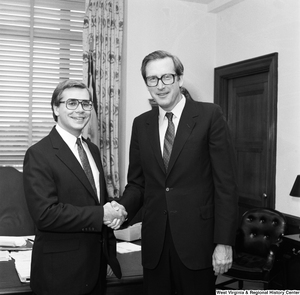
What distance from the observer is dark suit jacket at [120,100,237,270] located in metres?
1.97

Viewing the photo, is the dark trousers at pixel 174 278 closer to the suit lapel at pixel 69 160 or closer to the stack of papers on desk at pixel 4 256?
the suit lapel at pixel 69 160

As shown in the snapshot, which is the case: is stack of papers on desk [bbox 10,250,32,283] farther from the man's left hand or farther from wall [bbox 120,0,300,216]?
wall [bbox 120,0,300,216]

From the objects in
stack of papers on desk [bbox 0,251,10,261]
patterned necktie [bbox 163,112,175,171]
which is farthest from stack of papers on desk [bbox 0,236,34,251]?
patterned necktie [bbox 163,112,175,171]

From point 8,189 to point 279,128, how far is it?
284cm

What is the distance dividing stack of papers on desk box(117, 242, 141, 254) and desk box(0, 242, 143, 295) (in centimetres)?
26

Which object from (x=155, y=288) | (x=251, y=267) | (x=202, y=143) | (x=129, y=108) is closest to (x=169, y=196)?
(x=202, y=143)

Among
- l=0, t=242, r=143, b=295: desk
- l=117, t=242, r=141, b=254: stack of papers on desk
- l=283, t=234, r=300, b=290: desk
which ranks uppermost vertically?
l=117, t=242, r=141, b=254: stack of papers on desk

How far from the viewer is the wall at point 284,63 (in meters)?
4.34

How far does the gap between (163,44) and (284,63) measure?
1697 millimetres

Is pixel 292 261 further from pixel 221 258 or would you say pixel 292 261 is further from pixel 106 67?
pixel 106 67

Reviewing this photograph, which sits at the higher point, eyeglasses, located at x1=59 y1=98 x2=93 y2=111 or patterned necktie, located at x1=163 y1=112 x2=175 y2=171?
eyeglasses, located at x1=59 y1=98 x2=93 y2=111

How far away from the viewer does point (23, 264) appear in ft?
7.40

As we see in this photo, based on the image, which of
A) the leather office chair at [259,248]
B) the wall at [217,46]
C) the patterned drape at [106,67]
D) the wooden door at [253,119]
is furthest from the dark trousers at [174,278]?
the patterned drape at [106,67]

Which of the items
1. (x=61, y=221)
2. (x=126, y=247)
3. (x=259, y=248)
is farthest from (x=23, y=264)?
(x=259, y=248)
